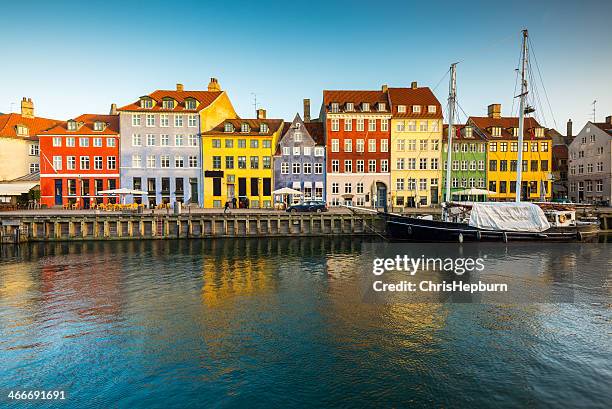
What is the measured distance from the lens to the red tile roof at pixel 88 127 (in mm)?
61719

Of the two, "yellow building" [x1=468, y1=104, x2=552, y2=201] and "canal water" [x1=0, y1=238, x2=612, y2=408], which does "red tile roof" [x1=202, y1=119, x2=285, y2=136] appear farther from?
"canal water" [x1=0, y1=238, x2=612, y2=408]

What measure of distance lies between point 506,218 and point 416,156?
28.0 m

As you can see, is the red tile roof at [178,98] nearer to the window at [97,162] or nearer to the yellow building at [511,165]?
the window at [97,162]

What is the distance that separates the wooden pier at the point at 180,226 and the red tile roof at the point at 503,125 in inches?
1318

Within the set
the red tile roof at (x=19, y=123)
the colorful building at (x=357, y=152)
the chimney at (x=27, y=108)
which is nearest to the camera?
the colorful building at (x=357, y=152)

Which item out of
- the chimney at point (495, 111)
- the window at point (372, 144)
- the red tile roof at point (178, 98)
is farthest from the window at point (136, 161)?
the chimney at point (495, 111)

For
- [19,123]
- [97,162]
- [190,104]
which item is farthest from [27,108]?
[190,104]

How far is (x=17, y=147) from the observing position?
67.1 meters

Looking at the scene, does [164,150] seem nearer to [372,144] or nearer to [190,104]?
[190,104]

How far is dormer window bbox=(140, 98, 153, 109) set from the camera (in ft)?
Answer: 204

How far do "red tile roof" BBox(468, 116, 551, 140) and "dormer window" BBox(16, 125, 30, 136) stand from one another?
74.3m

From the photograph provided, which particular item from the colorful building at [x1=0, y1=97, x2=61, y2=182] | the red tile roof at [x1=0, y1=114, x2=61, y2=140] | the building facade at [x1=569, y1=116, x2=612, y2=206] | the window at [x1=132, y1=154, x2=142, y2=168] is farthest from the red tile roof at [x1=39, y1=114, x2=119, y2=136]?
the building facade at [x1=569, y1=116, x2=612, y2=206]

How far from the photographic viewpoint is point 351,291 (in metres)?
23.2

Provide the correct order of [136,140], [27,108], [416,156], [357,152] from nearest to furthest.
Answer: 1. [136,140]
2. [357,152]
3. [416,156]
4. [27,108]
